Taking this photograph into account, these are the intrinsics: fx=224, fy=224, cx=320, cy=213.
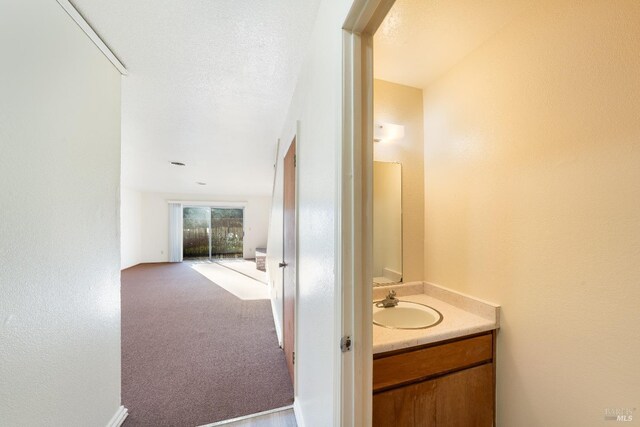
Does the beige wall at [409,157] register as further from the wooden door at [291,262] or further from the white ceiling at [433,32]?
the wooden door at [291,262]

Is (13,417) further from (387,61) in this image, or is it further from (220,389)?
(387,61)

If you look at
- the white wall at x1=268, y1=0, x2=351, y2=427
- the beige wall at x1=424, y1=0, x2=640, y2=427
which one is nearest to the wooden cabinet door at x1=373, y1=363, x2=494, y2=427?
the beige wall at x1=424, y1=0, x2=640, y2=427

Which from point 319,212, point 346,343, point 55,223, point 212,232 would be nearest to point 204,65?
point 55,223

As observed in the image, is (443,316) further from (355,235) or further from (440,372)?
(355,235)

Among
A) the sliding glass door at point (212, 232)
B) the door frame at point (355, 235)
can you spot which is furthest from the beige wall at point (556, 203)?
the sliding glass door at point (212, 232)

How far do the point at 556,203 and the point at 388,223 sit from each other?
0.86 m

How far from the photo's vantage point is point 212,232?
298 inches

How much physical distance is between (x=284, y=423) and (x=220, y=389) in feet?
1.98

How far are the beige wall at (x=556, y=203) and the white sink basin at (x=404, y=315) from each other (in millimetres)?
286

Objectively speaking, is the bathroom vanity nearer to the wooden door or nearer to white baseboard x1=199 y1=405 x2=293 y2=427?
the wooden door

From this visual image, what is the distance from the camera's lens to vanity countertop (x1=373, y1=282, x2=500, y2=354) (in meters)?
1.01

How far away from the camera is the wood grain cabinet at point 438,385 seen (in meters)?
0.97

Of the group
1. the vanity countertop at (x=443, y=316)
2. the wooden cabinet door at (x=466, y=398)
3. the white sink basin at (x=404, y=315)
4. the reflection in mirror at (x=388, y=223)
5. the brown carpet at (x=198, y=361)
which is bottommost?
the brown carpet at (x=198, y=361)

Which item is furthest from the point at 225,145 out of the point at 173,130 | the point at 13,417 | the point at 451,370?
the point at 451,370
